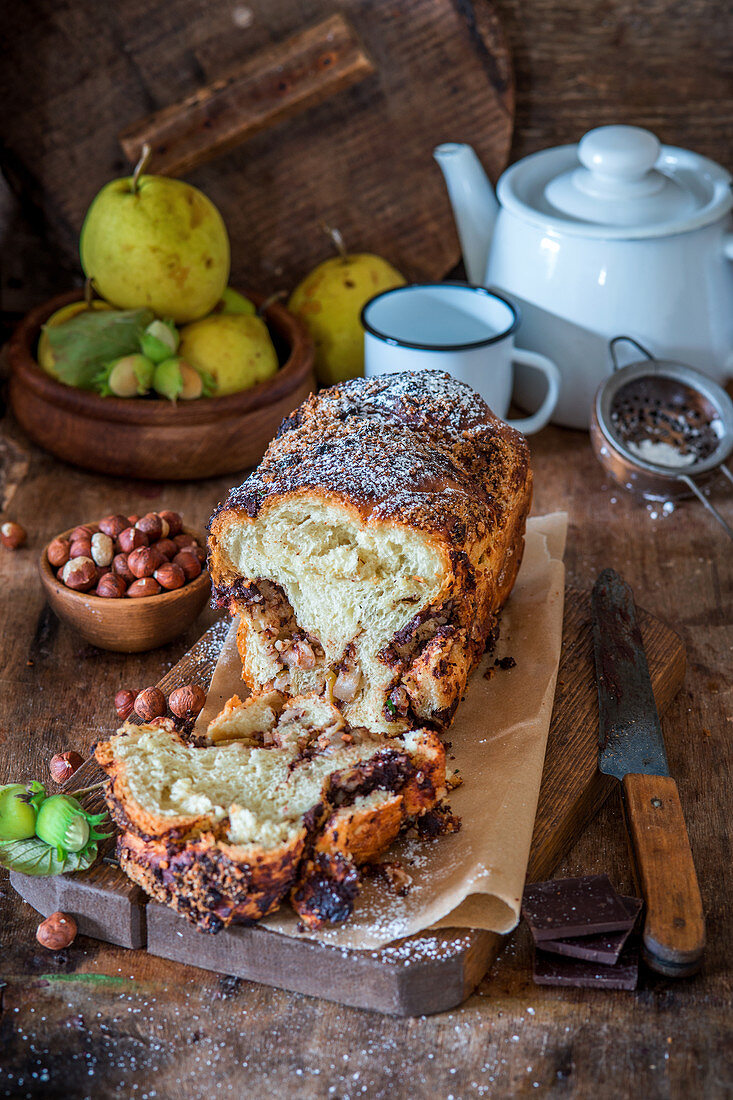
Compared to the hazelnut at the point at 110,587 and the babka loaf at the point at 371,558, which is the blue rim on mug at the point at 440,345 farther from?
the hazelnut at the point at 110,587

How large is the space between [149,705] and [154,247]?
145cm

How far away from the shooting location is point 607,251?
3.00 metres

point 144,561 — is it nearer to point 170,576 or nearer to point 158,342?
point 170,576

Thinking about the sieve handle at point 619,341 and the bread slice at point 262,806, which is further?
the sieve handle at point 619,341

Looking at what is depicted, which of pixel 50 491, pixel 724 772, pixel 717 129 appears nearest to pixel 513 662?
pixel 724 772

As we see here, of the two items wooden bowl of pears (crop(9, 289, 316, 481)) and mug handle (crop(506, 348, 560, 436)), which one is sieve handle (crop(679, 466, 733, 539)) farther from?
wooden bowl of pears (crop(9, 289, 316, 481))

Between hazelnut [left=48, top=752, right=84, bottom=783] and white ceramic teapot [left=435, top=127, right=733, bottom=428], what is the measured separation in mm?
1870

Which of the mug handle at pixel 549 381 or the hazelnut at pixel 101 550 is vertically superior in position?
the hazelnut at pixel 101 550

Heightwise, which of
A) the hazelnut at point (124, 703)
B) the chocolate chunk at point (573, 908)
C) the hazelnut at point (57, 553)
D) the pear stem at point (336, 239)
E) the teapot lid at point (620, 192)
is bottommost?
the chocolate chunk at point (573, 908)

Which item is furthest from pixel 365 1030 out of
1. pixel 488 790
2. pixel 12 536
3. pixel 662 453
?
pixel 662 453

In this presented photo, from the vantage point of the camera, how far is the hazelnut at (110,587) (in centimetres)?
233

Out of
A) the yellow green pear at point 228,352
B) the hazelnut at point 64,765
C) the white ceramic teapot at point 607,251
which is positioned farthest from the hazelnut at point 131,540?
the white ceramic teapot at point 607,251

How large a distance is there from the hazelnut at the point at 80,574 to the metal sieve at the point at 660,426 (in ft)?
4.66

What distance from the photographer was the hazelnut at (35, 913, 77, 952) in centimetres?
172
